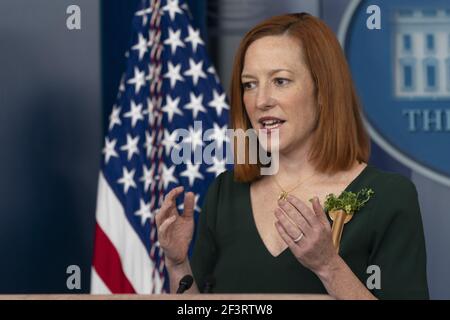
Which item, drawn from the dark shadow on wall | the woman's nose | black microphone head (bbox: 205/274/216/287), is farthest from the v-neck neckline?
the dark shadow on wall

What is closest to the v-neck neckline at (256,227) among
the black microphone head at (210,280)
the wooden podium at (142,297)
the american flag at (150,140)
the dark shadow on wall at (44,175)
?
the black microphone head at (210,280)

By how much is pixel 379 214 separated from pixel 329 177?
0.20m

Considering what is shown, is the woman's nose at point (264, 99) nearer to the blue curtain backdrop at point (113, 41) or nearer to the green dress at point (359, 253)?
the green dress at point (359, 253)

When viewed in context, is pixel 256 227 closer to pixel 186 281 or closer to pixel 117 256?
pixel 186 281

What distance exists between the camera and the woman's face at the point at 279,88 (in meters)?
2.06

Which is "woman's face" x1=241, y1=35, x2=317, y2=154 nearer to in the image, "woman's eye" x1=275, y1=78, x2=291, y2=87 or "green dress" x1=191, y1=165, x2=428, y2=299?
"woman's eye" x1=275, y1=78, x2=291, y2=87

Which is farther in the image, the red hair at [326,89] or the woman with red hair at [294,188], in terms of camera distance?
the red hair at [326,89]

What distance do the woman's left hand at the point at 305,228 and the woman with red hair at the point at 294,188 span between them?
236 millimetres

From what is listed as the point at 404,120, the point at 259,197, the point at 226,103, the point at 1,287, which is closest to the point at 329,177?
the point at 259,197

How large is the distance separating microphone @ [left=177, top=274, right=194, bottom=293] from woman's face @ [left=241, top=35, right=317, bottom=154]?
1.37 feet

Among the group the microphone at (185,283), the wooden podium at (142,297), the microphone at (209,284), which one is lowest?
the microphone at (209,284)

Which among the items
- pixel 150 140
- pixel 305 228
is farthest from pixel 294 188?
pixel 150 140

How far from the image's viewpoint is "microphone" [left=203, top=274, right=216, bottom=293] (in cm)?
193

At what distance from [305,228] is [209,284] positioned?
1.24 ft
